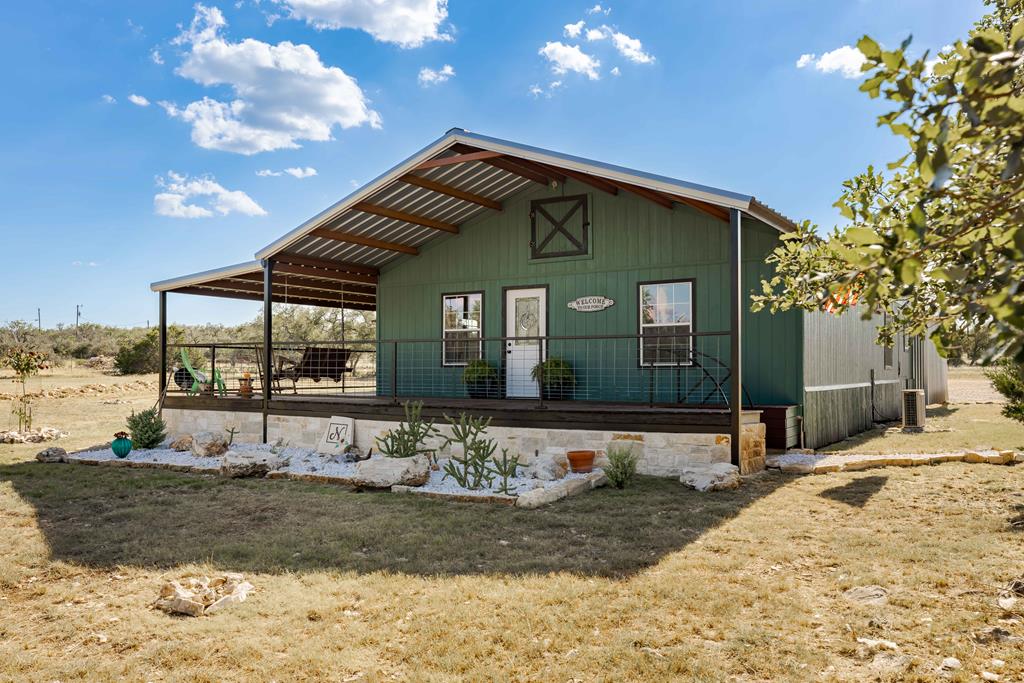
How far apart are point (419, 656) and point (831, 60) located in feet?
34.7

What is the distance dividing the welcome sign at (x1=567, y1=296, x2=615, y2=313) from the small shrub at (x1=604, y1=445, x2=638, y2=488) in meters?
3.35

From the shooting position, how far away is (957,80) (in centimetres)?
161

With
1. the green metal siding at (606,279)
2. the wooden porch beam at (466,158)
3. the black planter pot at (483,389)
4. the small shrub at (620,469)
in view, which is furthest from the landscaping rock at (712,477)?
the wooden porch beam at (466,158)

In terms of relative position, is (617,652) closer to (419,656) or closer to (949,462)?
(419,656)

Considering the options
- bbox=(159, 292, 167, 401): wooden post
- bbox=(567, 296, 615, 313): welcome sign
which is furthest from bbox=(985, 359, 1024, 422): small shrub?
bbox=(159, 292, 167, 401): wooden post

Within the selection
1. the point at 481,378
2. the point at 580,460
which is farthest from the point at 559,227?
the point at 580,460

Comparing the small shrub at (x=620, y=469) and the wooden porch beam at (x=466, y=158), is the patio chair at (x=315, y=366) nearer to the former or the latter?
the wooden porch beam at (x=466, y=158)

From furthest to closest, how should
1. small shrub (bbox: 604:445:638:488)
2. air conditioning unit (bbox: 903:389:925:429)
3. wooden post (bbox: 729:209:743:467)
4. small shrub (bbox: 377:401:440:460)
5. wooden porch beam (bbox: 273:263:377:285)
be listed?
1. air conditioning unit (bbox: 903:389:925:429)
2. wooden porch beam (bbox: 273:263:377:285)
3. small shrub (bbox: 377:401:440:460)
4. wooden post (bbox: 729:209:743:467)
5. small shrub (bbox: 604:445:638:488)

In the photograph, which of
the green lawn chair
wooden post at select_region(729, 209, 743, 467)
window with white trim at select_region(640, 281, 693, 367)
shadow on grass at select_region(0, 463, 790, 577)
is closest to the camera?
shadow on grass at select_region(0, 463, 790, 577)

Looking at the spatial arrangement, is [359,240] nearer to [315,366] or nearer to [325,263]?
[325,263]

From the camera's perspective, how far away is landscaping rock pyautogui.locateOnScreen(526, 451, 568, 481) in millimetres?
7816

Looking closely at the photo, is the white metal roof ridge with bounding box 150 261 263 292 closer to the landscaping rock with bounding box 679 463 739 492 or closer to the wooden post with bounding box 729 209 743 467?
the wooden post with bounding box 729 209 743 467

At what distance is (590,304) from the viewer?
34.9 ft

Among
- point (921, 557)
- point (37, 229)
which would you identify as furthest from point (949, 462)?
point (37, 229)
